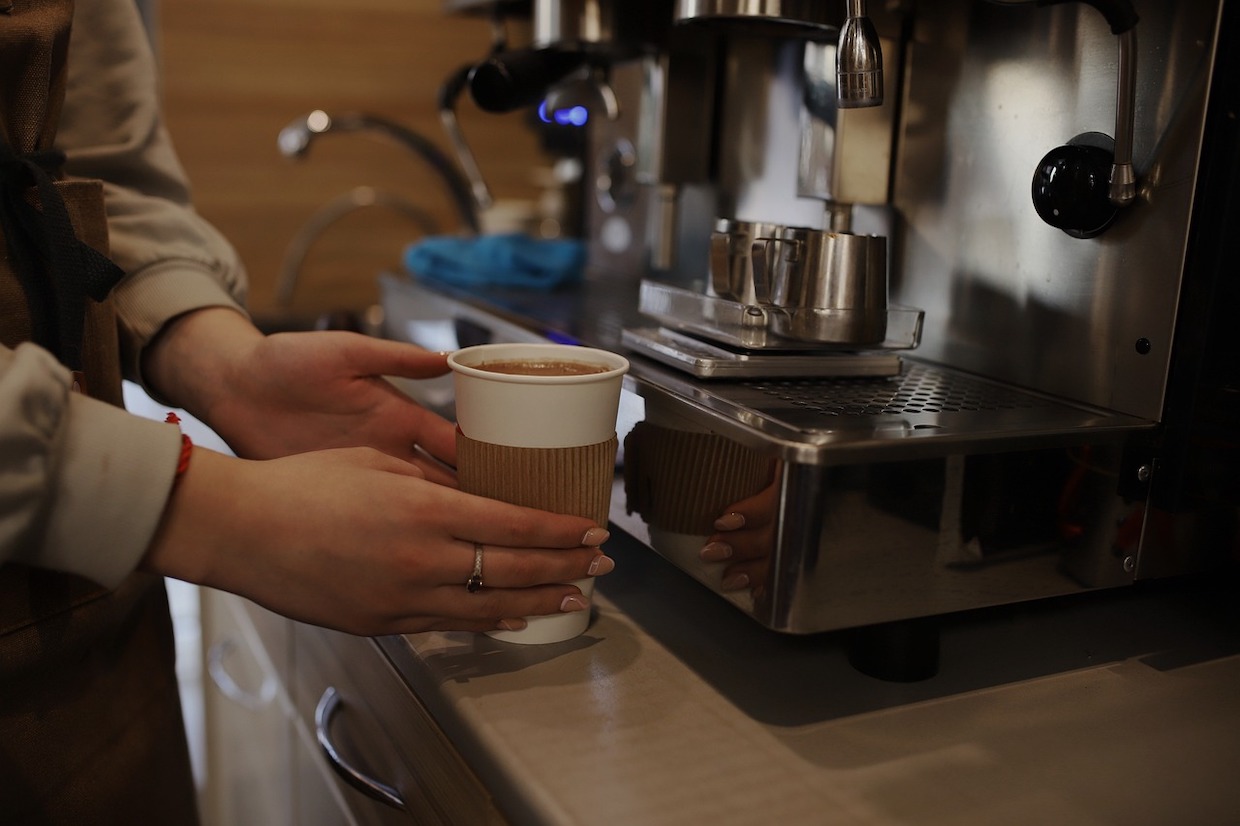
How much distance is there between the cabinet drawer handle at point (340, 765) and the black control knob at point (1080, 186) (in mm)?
523

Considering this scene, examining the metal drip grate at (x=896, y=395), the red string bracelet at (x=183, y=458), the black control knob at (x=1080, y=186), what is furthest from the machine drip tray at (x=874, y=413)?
the red string bracelet at (x=183, y=458)

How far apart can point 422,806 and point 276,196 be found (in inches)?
64.9

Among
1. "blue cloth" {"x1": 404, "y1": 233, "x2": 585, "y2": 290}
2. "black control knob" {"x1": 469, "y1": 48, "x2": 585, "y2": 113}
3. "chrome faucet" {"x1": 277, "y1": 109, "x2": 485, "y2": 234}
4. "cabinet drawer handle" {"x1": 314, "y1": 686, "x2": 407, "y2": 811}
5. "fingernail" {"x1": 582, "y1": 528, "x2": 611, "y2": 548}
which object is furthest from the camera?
"chrome faucet" {"x1": 277, "y1": 109, "x2": 485, "y2": 234}

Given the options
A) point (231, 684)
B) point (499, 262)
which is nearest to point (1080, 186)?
point (499, 262)

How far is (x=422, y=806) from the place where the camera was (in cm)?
58

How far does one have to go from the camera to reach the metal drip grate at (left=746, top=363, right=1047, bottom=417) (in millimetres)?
562

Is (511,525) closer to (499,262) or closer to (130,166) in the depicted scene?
(130,166)

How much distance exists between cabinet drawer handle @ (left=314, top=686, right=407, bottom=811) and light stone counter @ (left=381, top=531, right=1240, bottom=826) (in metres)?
0.10

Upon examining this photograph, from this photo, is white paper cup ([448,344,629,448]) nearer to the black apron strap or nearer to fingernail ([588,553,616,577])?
fingernail ([588,553,616,577])

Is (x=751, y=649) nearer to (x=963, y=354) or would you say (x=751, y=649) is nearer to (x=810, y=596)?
(x=810, y=596)

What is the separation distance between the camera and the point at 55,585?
0.56 m

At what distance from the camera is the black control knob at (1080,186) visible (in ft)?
1.93

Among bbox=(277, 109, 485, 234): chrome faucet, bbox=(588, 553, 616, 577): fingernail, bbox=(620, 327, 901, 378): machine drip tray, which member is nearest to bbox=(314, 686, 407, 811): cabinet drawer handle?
bbox=(588, 553, 616, 577): fingernail

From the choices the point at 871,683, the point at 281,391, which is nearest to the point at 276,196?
the point at 281,391
